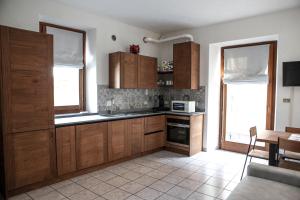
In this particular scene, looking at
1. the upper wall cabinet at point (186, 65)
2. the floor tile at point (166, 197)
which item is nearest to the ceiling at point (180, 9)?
the upper wall cabinet at point (186, 65)

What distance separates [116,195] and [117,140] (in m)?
1.13

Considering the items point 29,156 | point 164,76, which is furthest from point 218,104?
point 29,156

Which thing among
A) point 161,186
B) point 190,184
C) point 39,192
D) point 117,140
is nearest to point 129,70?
point 117,140

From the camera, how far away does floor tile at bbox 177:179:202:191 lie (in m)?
2.85

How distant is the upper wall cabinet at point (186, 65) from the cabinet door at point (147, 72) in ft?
1.54

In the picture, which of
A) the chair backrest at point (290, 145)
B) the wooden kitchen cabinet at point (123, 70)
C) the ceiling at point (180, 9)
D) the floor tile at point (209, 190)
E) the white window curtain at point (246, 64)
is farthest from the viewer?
the white window curtain at point (246, 64)

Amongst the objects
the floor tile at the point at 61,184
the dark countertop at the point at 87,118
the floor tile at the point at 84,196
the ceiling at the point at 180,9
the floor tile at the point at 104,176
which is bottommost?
the floor tile at the point at 84,196

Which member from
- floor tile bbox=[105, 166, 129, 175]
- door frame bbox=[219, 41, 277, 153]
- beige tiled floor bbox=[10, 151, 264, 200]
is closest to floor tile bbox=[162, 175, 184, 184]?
beige tiled floor bbox=[10, 151, 264, 200]

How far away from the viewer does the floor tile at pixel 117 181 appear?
115 inches

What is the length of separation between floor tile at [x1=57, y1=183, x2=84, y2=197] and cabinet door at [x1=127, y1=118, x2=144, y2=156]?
119 centimetres

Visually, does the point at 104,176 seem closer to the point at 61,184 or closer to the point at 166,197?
the point at 61,184

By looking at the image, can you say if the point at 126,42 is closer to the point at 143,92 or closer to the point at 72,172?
the point at 143,92

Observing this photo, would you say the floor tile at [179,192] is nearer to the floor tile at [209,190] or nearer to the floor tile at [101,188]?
the floor tile at [209,190]

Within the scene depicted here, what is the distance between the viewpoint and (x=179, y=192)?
2713mm
